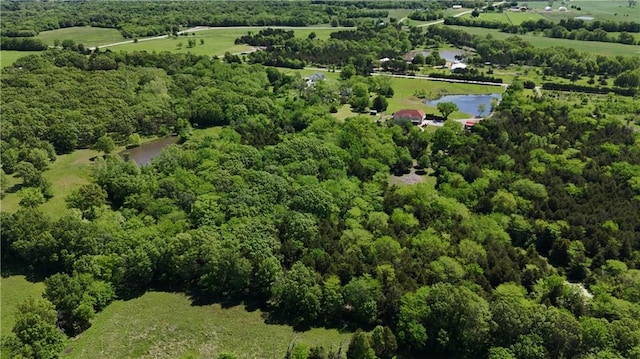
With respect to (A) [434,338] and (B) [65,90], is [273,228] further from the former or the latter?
(B) [65,90]

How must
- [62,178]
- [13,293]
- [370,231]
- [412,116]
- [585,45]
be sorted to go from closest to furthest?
[13,293] → [370,231] → [62,178] → [412,116] → [585,45]

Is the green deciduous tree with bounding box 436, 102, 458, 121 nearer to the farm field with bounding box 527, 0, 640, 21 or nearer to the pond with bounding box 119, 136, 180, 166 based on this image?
the pond with bounding box 119, 136, 180, 166

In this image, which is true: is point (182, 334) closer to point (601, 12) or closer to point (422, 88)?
point (422, 88)

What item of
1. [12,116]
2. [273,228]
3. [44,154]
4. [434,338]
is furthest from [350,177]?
[12,116]

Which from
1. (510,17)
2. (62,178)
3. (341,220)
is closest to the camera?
(341,220)

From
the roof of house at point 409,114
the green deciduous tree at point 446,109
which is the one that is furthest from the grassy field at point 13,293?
the green deciduous tree at point 446,109

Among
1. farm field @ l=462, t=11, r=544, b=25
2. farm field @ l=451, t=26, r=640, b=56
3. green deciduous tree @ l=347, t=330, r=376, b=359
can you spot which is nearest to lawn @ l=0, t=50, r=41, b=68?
green deciduous tree @ l=347, t=330, r=376, b=359

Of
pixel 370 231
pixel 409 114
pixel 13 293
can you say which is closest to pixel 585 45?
pixel 409 114
